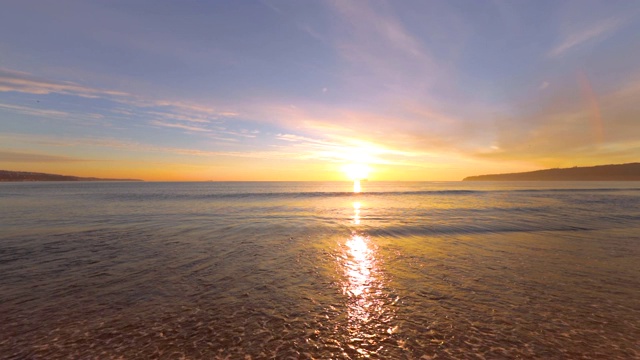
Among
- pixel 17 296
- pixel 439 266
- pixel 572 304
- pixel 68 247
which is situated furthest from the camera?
pixel 68 247

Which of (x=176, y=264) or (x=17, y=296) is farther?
(x=176, y=264)

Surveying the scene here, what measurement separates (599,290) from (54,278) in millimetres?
21853

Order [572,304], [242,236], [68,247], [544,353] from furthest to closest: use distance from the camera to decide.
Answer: [242,236] → [68,247] → [572,304] → [544,353]

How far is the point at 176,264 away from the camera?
14.6 meters

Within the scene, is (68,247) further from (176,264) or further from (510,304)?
(510,304)

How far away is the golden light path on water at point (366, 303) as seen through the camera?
24.7 feet

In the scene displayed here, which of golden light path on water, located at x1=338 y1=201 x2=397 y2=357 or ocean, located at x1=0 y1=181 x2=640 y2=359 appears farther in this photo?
golden light path on water, located at x1=338 y1=201 x2=397 y2=357

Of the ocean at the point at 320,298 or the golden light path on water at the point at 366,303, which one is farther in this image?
the golden light path on water at the point at 366,303

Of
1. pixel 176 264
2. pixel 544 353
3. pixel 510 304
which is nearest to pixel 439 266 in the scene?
pixel 510 304

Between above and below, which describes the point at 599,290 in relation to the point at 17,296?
above

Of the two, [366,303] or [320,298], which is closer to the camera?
[366,303]

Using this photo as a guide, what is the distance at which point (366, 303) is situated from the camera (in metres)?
9.83

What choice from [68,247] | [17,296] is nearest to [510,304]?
[17,296]

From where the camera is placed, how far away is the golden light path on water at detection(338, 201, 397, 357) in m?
7.53
